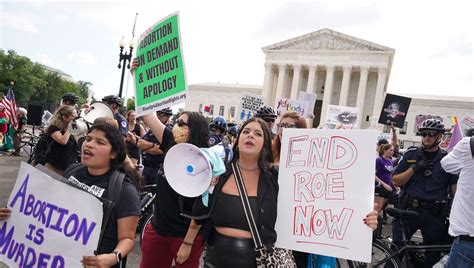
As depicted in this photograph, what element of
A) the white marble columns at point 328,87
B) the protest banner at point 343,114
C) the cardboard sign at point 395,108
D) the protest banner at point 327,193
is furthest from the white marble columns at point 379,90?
the protest banner at point 327,193

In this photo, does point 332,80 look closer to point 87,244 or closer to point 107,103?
point 107,103

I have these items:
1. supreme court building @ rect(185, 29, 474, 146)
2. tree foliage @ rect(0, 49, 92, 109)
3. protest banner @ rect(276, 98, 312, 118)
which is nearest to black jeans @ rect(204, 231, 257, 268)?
protest banner @ rect(276, 98, 312, 118)

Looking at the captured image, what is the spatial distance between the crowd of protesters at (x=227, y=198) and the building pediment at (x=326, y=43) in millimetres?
60601

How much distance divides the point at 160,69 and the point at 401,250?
128 inches

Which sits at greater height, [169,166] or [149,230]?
[169,166]

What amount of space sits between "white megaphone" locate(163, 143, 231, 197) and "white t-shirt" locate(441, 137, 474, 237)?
1.98 meters

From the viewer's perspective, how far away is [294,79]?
214ft

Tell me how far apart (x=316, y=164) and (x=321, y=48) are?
64392mm

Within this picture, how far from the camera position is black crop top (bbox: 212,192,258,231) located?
241 centimetres

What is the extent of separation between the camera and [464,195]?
120 inches

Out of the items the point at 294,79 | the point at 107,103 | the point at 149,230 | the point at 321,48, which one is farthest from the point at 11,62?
the point at 149,230

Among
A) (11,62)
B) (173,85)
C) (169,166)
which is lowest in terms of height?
(169,166)

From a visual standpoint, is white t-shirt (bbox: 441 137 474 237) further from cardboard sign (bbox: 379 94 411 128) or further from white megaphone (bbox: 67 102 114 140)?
cardboard sign (bbox: 379 94 411 128)

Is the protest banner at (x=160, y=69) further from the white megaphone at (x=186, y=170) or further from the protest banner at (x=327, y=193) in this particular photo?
the protest banner at (x=327, y=193)
